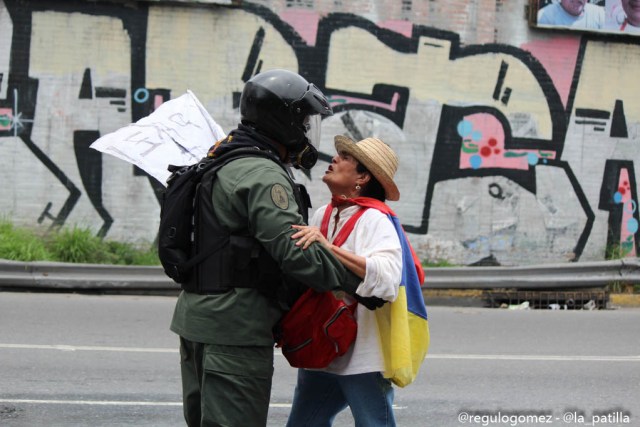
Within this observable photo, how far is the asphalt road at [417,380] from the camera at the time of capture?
627 cm

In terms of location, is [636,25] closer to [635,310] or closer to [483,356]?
[635,310]

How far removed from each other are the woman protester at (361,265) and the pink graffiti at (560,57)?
33.1 feet

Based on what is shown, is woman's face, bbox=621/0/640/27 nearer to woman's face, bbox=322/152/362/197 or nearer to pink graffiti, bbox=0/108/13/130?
pink graffiti, bbox=0/108/13/130

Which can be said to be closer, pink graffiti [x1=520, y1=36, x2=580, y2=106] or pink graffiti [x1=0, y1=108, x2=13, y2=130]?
pink graffiti [x1=0, y1=108, x2=13, y2=130]

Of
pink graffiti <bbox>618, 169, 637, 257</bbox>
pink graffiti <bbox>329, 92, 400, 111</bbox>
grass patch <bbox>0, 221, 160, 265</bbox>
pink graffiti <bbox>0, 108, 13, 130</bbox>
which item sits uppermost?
pink graffiti <bbox>329, 92, 400, 111</bbox>

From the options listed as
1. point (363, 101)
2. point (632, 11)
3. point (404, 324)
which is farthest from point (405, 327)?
point (632, 11)

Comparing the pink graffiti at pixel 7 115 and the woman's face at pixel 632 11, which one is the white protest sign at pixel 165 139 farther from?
the woman's face at pixel 632 11

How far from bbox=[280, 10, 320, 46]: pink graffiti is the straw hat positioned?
9110 mm

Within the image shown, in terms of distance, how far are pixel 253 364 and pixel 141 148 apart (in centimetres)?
102

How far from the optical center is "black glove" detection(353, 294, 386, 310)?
3.58 metres

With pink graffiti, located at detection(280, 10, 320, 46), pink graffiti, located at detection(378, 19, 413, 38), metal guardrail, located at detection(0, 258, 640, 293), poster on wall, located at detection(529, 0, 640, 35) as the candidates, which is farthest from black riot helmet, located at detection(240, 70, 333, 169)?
poster on wall, located at detection(529, 0, 640, 35)

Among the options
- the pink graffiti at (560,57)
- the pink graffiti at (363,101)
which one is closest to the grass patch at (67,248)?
the pink graffiti at (363,101)

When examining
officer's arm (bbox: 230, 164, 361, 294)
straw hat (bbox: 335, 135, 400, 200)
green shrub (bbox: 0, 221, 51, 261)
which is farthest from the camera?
green shrub (bbox: 0, 221, 51, 261)

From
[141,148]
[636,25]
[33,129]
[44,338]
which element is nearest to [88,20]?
[33,129]
